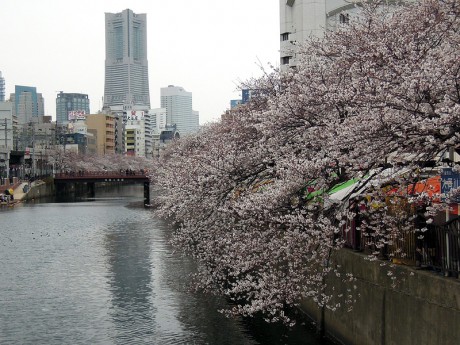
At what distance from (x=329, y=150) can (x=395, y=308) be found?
12.5 feet

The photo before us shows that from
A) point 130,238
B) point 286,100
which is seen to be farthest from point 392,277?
point 130,238

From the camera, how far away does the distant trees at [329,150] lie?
11633 millimetres

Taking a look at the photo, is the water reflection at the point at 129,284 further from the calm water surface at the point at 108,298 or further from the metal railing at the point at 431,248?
the metal railing at the point at 431,248

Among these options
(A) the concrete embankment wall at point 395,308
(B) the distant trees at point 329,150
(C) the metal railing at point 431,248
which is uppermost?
(B) the distant trees at point 329,150

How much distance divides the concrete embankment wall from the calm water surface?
2848 millimetres

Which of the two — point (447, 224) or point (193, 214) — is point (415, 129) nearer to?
point (447, 224)

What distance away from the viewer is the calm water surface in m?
20.6

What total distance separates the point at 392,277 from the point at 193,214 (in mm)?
9975

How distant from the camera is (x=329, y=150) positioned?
14.8 metres

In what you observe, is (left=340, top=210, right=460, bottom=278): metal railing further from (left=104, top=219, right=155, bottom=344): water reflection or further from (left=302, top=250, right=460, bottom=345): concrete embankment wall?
(left=104, top=219, right=155, bottom=344): water reflection

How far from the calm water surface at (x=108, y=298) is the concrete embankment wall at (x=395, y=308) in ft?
9.34

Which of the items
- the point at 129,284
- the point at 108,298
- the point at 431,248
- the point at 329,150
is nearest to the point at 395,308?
the point at 431,248

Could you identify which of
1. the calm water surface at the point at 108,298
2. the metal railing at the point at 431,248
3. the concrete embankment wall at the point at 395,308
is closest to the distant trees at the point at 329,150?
the metal railing at the point at 431,248

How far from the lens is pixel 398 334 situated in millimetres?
13680
